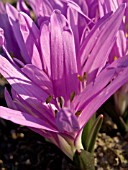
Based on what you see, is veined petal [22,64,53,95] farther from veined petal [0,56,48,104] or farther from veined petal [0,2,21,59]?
veined petal [0,2,21,59]

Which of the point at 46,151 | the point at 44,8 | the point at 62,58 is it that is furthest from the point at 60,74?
the point at 46,151

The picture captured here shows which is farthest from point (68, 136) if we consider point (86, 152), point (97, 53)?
point (97, 53)

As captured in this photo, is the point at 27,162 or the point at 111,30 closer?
the point at 111,30

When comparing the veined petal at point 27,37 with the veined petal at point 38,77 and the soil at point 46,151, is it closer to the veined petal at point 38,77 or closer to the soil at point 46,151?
the veined petal at point 38,77

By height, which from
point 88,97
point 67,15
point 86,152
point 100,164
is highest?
point 67,15

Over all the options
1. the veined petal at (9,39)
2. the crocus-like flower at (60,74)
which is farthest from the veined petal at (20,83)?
the veined petal at (9,39)

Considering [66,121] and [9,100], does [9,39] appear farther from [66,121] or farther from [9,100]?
[66,121]

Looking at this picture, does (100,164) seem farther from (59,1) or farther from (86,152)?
(59,1)
